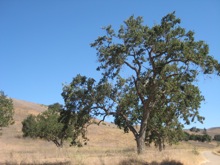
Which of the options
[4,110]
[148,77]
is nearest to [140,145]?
[148,77]

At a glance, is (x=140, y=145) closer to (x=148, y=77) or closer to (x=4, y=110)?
(x=148, y=77)

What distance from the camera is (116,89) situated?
81.7 feet

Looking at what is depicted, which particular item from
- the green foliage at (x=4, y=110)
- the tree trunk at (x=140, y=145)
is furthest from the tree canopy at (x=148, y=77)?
the green foliage at (x=4, y=110)

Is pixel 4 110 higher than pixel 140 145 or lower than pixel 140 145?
higher

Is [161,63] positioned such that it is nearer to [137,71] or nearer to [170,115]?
[137,71]

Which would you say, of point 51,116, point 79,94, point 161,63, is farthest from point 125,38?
point 51,116

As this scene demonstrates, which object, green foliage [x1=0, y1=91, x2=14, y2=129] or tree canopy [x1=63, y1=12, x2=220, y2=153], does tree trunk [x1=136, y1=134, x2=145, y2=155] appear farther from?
green foliage [x1=0, y1=91, x2=14, y2=129]

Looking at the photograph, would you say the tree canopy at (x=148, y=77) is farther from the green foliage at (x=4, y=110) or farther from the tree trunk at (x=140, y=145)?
the green foliage at (x=4, y=110)

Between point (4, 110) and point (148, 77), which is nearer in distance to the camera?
point (148, 77)

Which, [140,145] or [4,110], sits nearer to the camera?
[140,145]

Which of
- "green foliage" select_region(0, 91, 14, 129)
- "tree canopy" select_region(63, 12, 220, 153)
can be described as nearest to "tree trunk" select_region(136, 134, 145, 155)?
"tree canopy" select_region(63, 12, 220, 153)

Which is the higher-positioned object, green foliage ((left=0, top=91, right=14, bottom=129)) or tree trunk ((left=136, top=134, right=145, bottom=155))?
green foliage ((left=0, top=91, right=14, bottom=129))

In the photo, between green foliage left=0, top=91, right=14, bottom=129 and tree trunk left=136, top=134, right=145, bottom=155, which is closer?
tree trunk left=136, top=134, right=145, bottom=155

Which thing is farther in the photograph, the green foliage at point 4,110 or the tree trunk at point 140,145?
the green foliage at point 4,110
